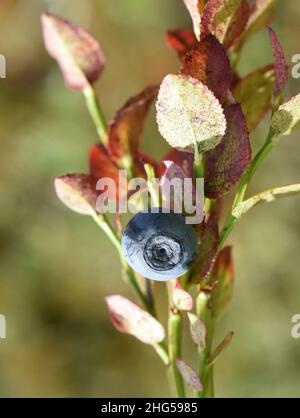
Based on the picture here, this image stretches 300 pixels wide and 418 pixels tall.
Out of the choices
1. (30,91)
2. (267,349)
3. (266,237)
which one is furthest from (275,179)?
(30,91)

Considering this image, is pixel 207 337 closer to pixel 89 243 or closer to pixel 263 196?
pixel 263 196

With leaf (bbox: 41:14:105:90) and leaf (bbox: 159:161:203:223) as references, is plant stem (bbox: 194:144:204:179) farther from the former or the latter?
leaf (bbox: 41:14:105:90)

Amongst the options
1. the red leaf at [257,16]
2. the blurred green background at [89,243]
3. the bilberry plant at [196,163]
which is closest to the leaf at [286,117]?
the bilberry plant at [196,163]

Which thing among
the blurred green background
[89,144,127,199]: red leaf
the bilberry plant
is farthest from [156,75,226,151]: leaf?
the blurred green background

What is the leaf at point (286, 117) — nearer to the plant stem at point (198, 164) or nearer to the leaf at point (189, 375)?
the plant stem at point (198, 164)

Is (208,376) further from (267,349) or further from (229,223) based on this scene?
(267,349)

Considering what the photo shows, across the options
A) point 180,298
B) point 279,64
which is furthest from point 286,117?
point 180,298
